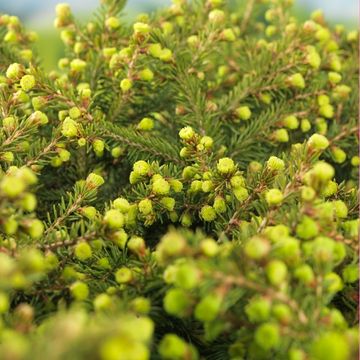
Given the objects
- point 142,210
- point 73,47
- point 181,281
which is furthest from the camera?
point 73,47

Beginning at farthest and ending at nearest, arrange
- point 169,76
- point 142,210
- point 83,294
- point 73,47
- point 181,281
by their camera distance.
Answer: point 73,47 < point 169,76 < point 142,210 < point 83,294 < point 181,281

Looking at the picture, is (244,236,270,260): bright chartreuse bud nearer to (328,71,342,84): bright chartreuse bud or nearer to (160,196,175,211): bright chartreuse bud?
(160,196,175,211): bright chartreuse bud

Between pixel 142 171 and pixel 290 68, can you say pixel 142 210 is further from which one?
pixel 290 68

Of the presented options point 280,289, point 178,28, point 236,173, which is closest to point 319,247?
point 280,289

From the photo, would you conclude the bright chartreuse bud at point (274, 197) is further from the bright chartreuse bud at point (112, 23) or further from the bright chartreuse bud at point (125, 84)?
the bright chartreuse bud at point (112, 23)

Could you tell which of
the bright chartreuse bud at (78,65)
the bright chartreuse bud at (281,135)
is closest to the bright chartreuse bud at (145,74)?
the bright chartreuse bud at (78,65)

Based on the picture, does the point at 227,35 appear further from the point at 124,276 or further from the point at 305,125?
the point at 124,276

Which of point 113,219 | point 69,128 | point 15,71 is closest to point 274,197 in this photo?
point 113,219

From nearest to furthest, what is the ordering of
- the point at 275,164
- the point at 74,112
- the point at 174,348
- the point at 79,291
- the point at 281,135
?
the point at 174,348 < the point at 79,291 < the point at 275,164 < the point at 74,112 < the point at 281,135
